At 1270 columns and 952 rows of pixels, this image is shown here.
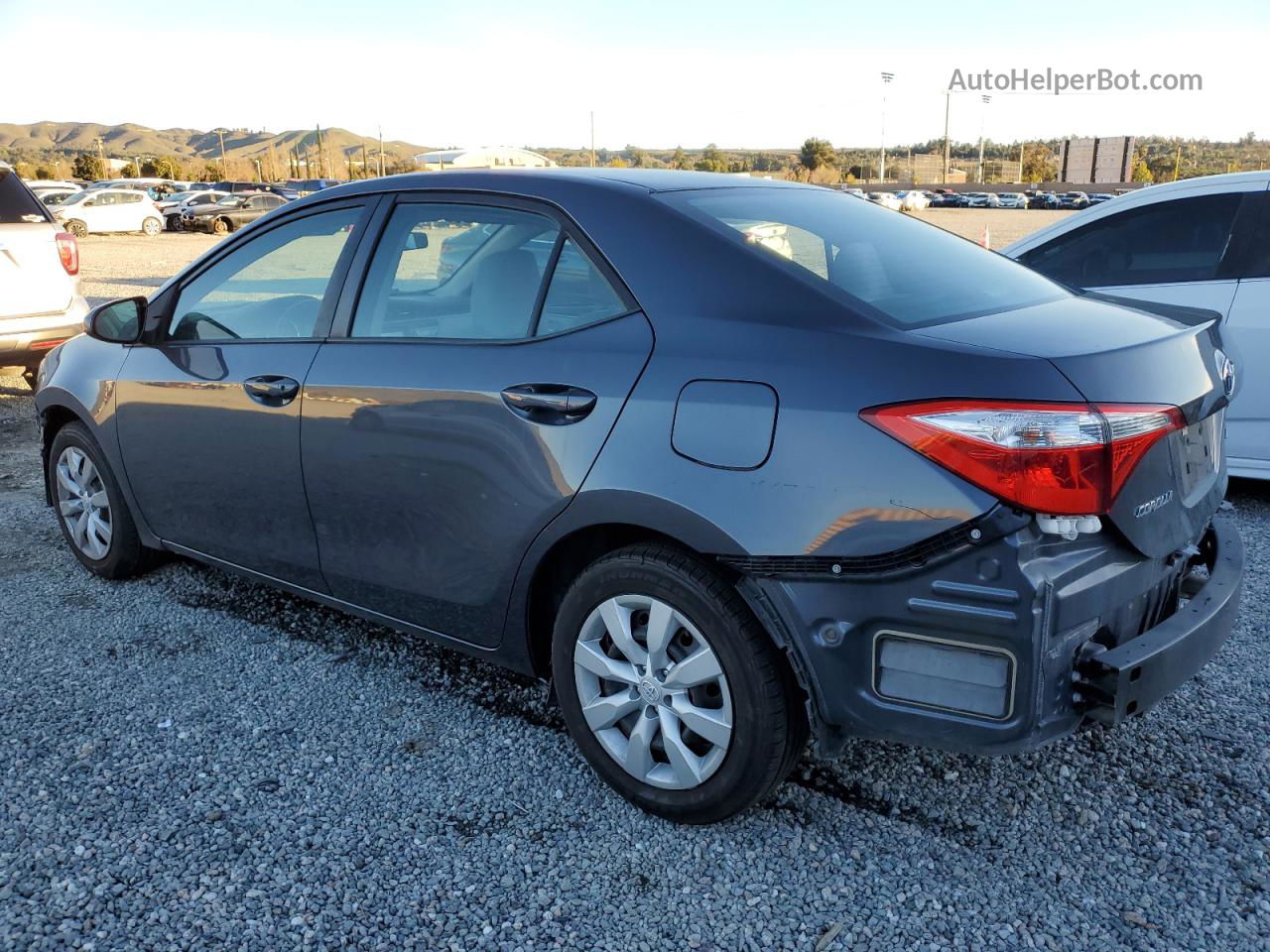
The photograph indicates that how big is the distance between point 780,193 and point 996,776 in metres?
1.82

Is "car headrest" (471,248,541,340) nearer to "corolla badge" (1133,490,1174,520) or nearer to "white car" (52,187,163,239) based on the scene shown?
"corolla badge" (1133,490,1174,520)

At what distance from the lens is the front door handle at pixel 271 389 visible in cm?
331

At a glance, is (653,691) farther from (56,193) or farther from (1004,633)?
(56,193)

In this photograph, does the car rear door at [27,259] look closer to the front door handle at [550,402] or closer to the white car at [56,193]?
the front door handle at [550,402]

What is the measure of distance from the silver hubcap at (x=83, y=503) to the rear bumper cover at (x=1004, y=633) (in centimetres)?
319

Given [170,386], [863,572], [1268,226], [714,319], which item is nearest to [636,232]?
[714,319]

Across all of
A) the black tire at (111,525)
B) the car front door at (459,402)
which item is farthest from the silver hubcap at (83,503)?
the car front door at (459,402)

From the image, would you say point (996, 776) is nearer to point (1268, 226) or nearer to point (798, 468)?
point (798, 468)

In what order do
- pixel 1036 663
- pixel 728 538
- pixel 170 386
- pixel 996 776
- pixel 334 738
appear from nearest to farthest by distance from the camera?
1. pixel 1036 663
2. pixel 728 538
3. pixel 996 776
4. pixel 334 738
5. pixel 170 386

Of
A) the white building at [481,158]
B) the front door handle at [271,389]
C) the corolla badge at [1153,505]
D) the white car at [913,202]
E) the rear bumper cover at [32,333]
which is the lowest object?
the white car at [913,202]

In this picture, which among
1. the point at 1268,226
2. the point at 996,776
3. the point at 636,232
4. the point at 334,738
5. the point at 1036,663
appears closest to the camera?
the point at 1036,663

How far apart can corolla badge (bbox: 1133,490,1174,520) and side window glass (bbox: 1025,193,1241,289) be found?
11.0 ft

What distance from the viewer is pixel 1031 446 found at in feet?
6.85

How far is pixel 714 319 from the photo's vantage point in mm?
2486
